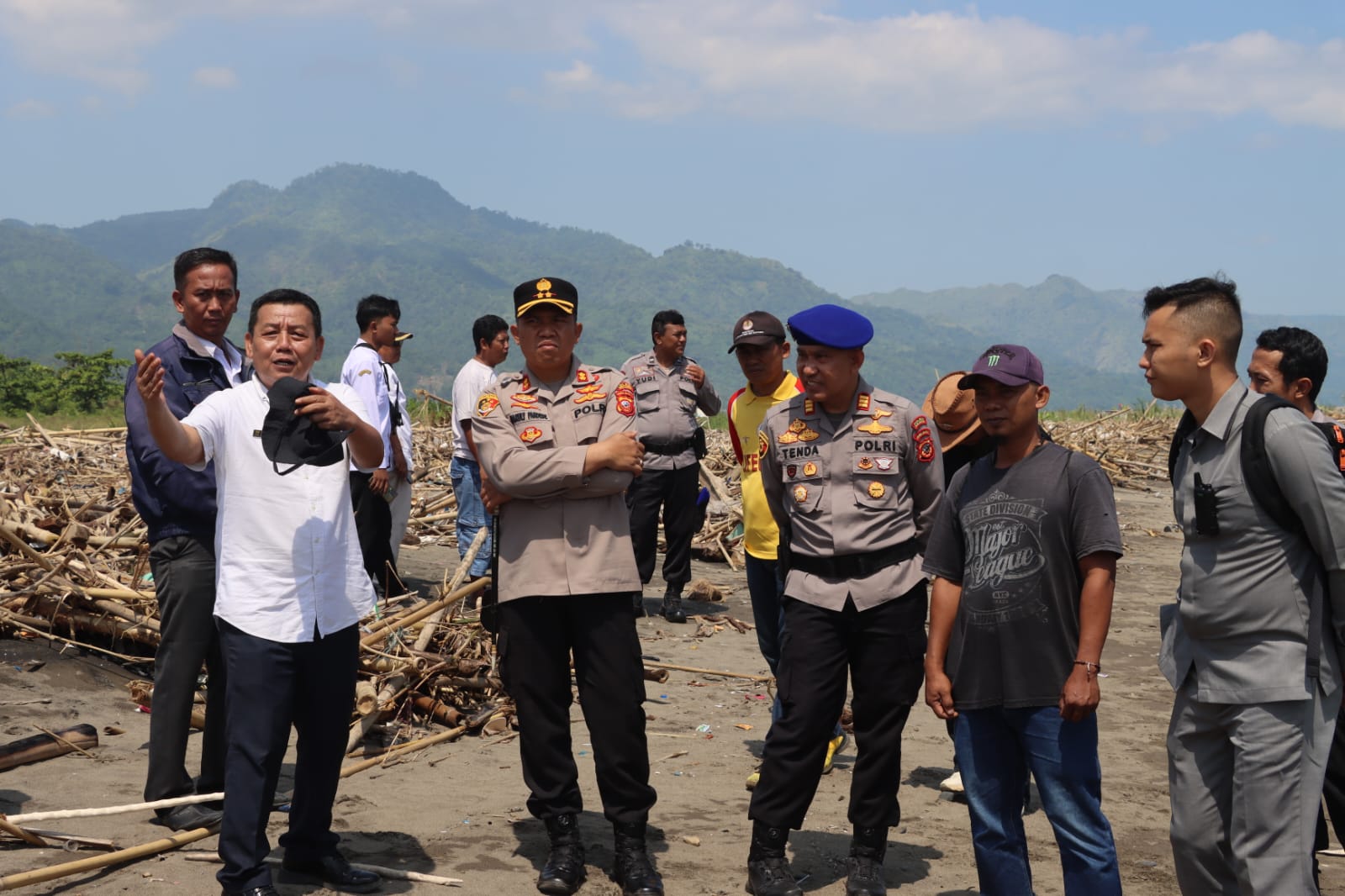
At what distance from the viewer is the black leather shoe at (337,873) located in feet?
14.1

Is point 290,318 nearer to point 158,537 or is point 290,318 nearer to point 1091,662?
point 158,537

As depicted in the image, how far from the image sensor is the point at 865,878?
14.5ft

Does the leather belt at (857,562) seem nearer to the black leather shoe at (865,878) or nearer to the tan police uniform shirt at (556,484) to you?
the tan police uniform shirt at (556,484)

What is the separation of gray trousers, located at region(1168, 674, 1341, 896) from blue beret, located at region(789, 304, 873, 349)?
172cm

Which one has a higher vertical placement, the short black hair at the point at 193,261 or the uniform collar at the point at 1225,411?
the short black hair at the point at 193,261

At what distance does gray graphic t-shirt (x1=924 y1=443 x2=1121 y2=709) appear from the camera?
147 inches

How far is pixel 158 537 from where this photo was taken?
15.9 feet

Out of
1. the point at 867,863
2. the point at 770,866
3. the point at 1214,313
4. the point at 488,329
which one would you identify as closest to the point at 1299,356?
the point at 1214,313

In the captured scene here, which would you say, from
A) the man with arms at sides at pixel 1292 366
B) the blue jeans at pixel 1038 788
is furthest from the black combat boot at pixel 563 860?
the man with arms at sides at pixel 1292 366

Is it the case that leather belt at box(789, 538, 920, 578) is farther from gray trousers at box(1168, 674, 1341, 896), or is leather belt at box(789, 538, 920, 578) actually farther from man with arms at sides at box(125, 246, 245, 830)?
man with arms at sides at box(125, 246, 245, 830)

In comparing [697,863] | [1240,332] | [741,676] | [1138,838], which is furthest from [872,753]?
[741,676]

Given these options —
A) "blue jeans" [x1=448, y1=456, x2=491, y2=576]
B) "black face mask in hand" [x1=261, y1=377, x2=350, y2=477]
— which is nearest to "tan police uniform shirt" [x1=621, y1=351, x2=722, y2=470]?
"blue jeans" [x1=448, y1=456, x2=491, y2=576]

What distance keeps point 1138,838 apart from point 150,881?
396 centimetres

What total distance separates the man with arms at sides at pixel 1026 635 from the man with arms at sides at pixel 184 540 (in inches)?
113
